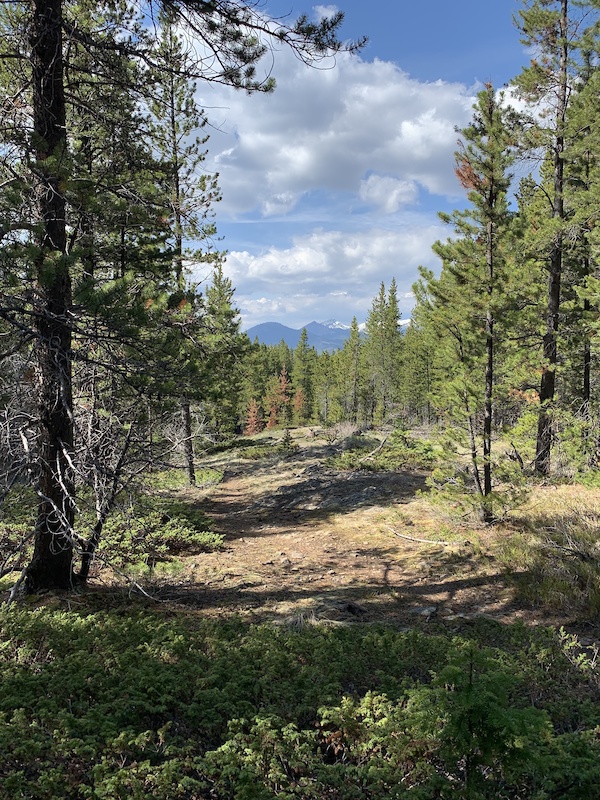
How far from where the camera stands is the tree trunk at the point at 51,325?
201 inches

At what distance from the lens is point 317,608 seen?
21.9 ft

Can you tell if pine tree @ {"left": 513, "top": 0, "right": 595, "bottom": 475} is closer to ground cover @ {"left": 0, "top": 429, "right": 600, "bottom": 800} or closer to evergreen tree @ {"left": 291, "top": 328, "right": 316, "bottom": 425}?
ground cover @ {"left": 0, "top": 429, "right": 600, "bottom": 800}

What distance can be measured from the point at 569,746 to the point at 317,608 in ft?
13.3

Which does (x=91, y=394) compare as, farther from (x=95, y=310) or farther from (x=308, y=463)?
(x=308, y=463)

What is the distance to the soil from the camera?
672cm

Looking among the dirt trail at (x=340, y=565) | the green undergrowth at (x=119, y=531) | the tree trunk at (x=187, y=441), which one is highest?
the tree trunk at (x=187, y=441)

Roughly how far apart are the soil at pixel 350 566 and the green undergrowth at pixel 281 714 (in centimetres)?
140

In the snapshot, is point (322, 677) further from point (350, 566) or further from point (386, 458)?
point (386, 458)

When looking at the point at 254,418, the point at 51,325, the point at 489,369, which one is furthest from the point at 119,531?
the point at 254,418

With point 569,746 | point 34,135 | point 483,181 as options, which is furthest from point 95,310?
point 483,181

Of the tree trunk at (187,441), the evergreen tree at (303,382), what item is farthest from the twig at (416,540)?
the evergreen tree at (303,382)

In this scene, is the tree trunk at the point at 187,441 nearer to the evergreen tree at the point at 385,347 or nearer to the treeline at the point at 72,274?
the treeline at the point at 72,274

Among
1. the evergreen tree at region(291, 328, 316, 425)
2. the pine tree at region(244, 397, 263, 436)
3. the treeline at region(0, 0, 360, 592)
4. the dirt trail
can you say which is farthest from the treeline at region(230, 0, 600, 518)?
the evergreen tree at region(291, 328, 316, 425)

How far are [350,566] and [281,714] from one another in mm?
5645
